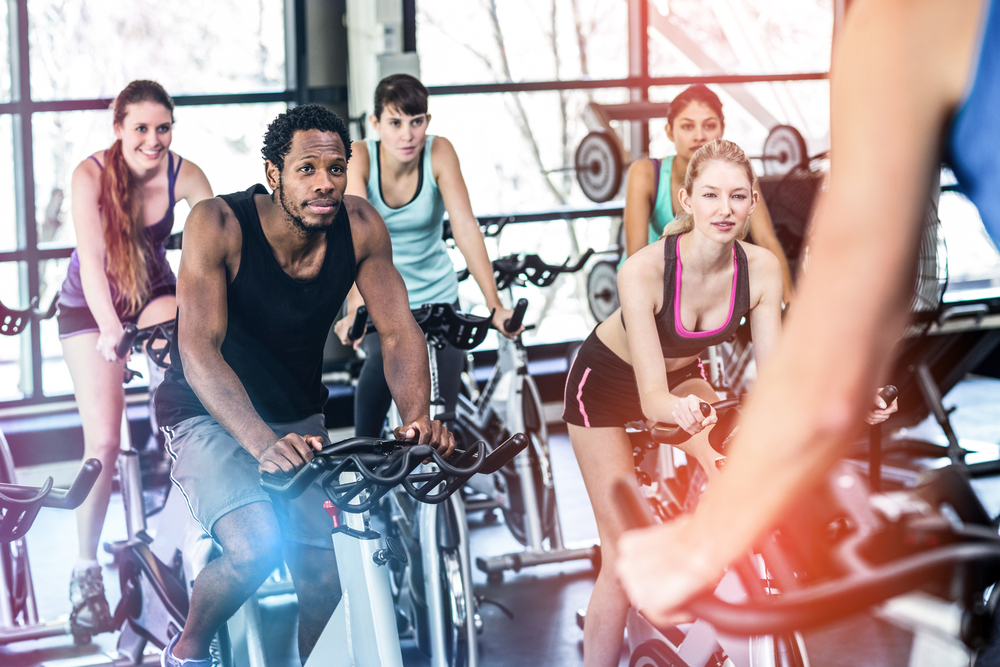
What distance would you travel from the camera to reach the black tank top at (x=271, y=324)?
197cm

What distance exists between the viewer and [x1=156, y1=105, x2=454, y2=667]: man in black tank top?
181 cm

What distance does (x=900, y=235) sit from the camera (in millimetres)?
560

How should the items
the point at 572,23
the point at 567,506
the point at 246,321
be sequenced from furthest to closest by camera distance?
the point at 572,23 → the point at 567,506 → the point at 246,321

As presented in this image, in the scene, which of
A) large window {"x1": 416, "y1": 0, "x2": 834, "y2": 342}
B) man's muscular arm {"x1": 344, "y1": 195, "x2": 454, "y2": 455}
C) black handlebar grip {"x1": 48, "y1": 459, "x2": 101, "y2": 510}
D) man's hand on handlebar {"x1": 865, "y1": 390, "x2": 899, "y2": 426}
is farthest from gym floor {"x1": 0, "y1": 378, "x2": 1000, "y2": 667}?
large window {"x1": 416, "y1": 0, "x2": 834, "y2": 342}

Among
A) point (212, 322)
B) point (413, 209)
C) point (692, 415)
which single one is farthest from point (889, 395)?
point (413, 209)

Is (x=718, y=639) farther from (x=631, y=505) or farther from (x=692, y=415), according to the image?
(x=631, y=505)

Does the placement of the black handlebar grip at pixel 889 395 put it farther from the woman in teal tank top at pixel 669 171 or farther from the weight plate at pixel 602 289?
the weight plate at pixel 602 289

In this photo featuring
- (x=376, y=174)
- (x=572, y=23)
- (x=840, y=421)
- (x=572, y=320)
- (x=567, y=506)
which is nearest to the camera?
(x=840, y=421)

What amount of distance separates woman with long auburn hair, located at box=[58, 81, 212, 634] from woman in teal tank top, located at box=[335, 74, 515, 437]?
0.62 meters

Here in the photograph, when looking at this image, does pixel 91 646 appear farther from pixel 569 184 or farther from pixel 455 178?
pixel 569 184

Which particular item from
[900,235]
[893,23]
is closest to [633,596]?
[900,235]

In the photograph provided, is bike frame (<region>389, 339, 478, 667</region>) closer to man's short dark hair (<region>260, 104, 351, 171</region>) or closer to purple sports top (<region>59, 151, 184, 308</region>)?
man's short dark hair (<region>260, 104, 351, 171</region>)

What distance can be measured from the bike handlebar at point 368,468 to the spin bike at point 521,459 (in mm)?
1643

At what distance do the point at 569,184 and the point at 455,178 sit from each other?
9.93 feet
